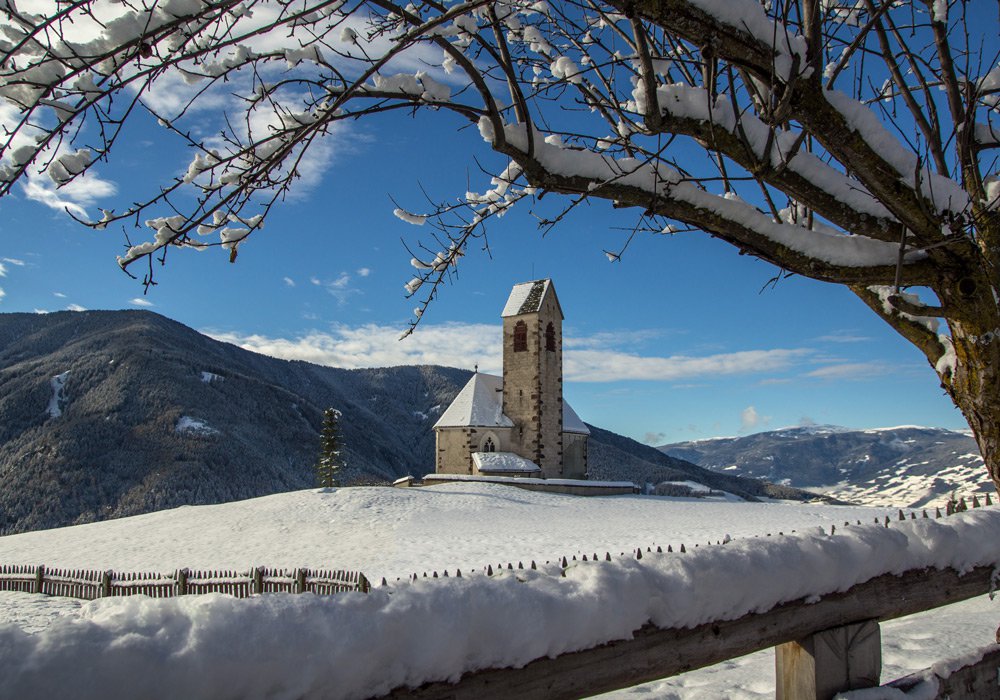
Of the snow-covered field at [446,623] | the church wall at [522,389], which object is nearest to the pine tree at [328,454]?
the church wall at [522,389]

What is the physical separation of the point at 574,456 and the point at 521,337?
919cm

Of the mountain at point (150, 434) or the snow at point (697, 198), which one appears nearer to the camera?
the snow at point (697, 198)

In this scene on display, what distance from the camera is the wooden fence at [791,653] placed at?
222 cm

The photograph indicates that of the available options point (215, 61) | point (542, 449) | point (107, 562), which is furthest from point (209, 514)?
point (215, 61)

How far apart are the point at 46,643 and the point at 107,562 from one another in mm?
23002

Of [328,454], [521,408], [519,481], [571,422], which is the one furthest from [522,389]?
[328,454]

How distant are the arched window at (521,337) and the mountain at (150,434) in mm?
14061

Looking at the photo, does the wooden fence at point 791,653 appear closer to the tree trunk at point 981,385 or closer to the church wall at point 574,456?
the tree trunk at point 981,385

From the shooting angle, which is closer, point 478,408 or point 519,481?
point 519,481

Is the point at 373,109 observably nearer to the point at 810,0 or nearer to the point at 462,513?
the point at 810,0

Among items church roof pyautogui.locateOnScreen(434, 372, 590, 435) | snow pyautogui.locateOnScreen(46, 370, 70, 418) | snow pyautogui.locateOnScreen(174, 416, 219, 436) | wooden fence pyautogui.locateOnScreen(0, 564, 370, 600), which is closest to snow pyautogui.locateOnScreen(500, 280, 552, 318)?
church roof pyautogui.locateOnScreen(434, 372, 590, 435)

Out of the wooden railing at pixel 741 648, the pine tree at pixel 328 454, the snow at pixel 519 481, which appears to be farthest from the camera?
the pine tree at pixel 328 454

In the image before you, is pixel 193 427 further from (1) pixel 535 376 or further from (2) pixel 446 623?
(2) pixel 446 623

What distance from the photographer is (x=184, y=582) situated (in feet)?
46.8
